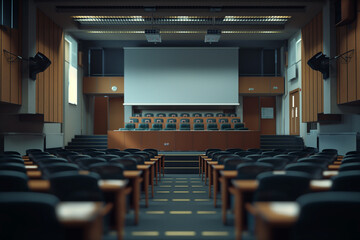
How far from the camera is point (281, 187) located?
8.72 ft

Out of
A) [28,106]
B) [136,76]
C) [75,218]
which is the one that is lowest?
[75,218]

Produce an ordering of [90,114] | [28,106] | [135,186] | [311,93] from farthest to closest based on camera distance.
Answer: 1. [90,114]
2. [311,93]
3. [28,106]
4. [135,186]

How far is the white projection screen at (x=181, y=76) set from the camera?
17.6 meters

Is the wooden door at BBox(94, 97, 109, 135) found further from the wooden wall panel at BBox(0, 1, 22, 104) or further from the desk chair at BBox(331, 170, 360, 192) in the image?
the desk chair at BBox(331, 170, 360, 192)

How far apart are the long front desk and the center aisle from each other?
5.79 metres

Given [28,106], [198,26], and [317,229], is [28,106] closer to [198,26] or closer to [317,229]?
[198,26]

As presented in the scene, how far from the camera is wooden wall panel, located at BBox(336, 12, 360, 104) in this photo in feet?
30.1

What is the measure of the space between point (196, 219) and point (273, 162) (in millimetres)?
1510

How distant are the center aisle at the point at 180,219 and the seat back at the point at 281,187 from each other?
118cm

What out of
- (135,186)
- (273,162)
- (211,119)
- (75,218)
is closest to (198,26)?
(211,119)

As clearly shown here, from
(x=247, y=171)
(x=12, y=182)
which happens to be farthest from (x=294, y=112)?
(x=12, y=182)

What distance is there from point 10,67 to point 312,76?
33.8 ft

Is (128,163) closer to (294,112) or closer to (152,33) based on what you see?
(152,33)

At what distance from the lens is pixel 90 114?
60.4ft
